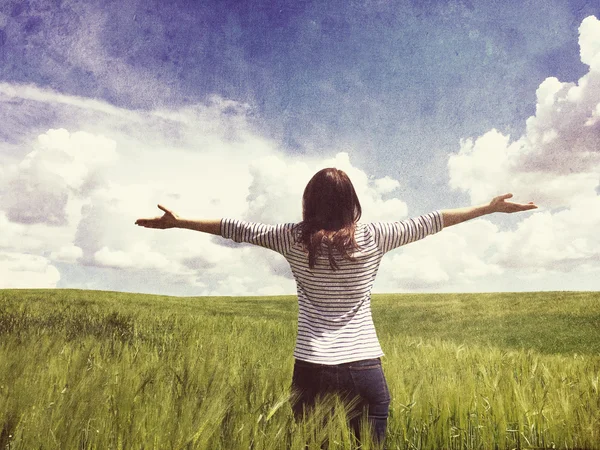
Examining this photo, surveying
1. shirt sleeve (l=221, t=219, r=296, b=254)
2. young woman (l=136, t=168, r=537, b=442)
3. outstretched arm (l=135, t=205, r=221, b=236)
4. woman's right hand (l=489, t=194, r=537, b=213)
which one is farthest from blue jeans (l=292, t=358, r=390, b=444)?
woman's right hand (l=489, t=194, r=537, b=213)

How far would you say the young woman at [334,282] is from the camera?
7.24ft

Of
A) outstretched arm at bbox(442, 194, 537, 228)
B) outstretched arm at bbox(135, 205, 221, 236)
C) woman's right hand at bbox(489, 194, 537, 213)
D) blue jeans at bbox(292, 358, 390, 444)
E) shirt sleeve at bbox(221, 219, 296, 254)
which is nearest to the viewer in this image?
blue jeans at bbox(292, 358, 390, 444)

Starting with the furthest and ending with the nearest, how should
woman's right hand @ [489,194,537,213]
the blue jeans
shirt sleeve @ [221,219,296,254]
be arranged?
woman's right hand @ [489,194,537,213], shirt sleeve @ [221,219,296,254], the blue jeans

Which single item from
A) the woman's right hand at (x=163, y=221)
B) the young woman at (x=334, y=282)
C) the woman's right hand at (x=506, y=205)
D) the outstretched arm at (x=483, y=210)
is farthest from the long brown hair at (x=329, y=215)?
the woman's right hand at (x=506, y=205)

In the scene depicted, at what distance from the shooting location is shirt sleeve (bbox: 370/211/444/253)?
95.4 inches

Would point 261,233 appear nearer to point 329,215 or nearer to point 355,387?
point 329,215

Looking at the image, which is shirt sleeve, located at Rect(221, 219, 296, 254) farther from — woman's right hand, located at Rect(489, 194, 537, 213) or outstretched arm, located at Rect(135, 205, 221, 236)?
woman's right hand, located at Rect(489, 194, 537, 213)

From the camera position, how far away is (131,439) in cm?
184

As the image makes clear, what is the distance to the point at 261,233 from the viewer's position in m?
2.41

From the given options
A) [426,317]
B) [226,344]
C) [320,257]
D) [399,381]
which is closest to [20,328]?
[226,344]

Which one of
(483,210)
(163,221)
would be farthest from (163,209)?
(483,210)

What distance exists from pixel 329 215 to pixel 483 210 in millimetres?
1074

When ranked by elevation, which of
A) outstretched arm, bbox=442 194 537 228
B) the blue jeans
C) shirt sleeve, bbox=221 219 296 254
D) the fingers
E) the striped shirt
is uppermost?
outstretched arm, bbox=442 194 537 228

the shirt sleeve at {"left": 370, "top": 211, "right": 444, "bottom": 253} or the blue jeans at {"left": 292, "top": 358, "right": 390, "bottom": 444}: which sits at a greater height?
the shirt sleeve at {"left": 370, "top": 211, "right": 444, "bottom": 253}
